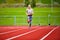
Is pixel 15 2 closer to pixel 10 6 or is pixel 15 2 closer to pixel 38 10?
pixel 10 6

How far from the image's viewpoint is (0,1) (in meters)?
48.9

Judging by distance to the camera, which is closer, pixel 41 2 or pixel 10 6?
pixel 41 2

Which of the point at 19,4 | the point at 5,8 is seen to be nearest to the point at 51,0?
the point at 19,4

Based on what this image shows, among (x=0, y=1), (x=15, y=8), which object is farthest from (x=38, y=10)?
(x=0, y=1)

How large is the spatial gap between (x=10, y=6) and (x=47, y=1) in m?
8.43

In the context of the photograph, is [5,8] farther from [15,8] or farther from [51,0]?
[51,0]

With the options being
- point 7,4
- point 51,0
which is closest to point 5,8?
point 7,4

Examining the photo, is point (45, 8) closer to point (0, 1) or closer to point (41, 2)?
point (41, 2)

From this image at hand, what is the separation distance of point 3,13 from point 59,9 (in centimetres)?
1256

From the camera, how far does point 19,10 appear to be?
168 feet

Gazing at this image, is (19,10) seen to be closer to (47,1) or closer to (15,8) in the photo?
(15,8)

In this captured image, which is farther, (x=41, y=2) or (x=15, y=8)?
(x=15, y=8)

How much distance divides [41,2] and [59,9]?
498cm

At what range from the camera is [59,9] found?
49594mm
